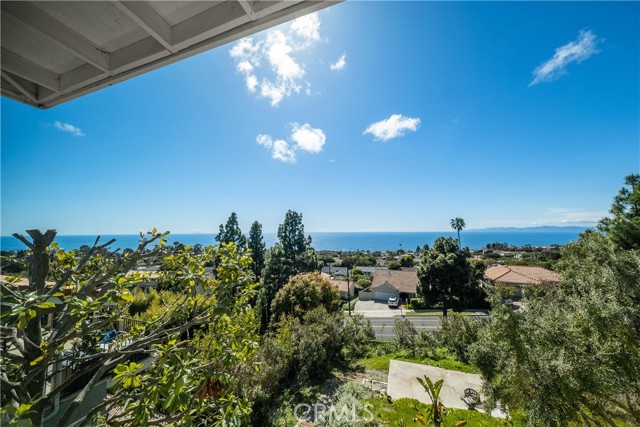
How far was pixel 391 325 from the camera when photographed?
967 inches

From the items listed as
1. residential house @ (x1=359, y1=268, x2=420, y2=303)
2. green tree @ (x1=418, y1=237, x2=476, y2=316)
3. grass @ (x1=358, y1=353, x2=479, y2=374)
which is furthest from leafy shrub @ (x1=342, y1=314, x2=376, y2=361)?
residential house @ (x1=359, y1=268, x2=420, y2=303)

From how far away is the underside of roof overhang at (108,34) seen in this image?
1647mm

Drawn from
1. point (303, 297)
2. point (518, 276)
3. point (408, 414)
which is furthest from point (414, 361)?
point (518, 276)

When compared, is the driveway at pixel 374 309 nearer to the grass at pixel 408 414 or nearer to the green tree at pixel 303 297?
the green tree at pixel 303 297

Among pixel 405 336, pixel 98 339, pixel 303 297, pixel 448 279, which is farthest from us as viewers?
pixel 448 279

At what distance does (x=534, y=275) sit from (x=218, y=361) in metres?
41.5

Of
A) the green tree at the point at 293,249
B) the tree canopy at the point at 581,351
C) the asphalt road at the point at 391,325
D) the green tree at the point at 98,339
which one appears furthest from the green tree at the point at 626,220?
the green tree at the point at 293,249

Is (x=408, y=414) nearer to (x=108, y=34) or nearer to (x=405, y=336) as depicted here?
(x=405, y=336)

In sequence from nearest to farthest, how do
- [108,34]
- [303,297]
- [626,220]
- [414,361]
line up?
[108,34] → [626,220] → [414,361] → [303,297]

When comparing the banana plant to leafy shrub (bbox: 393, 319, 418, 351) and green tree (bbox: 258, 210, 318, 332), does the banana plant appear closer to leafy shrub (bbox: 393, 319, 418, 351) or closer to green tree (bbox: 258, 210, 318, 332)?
leafy shrub (bbox: 393, 319, 418, 351)

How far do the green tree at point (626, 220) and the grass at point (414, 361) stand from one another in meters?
9.09

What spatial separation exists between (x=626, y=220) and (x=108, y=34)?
60.6 feet

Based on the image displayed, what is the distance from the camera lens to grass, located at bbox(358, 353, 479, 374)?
13.1m

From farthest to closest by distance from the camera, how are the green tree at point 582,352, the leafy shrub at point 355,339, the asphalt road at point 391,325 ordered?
the asphalt road at point 391,325, the leafy shrub at point 355,339, the green tree at point 582,352
